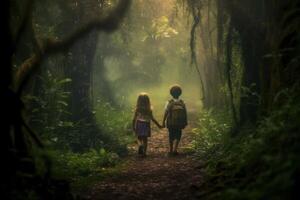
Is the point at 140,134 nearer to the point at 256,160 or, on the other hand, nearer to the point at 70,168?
the point at 70,168

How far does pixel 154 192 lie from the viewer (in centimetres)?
869

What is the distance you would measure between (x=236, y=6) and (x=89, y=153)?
553 centimetres

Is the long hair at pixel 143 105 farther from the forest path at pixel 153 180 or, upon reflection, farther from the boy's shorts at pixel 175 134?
the forest path at pixel 153 180

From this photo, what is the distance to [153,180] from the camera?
9.89 meters

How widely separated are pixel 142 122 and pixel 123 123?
626 cm

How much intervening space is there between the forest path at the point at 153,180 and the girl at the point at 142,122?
39 centimetres

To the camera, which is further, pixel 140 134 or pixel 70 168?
pixel 140 134

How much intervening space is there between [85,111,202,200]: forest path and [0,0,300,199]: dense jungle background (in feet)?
0.08

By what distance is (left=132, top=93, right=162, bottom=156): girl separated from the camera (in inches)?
552

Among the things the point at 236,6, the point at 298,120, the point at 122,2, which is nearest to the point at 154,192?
the point at 298,120

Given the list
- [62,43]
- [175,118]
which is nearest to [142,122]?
[175,118]

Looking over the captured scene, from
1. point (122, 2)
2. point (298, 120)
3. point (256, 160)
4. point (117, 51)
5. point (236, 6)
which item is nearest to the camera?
point (298, 120)

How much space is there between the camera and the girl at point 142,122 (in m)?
14.0

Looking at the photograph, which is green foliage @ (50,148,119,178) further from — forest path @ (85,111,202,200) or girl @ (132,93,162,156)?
girl @ (132,93,162,156)
